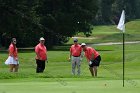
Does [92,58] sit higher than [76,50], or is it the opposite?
[76,50]

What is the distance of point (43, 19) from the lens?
62.2m

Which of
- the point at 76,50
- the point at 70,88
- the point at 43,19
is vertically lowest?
the point at 70,88

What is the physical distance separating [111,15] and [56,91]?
5183 inches

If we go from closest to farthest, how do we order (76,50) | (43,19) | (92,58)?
(92,58)
(76,50)
(43,19)

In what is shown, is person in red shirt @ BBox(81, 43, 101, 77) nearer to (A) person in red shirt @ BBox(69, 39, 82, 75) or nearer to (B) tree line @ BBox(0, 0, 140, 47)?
(A) person in red shirt @ BBox(69, 39, 82, 75)

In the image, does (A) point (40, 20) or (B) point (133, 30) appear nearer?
(A) point (40, 20)

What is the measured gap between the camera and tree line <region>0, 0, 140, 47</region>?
177 feet

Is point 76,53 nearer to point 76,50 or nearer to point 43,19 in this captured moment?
point 76,50

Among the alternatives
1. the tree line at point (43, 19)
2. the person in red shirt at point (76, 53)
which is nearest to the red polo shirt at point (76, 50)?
the person in red shirt at point (76, 53)

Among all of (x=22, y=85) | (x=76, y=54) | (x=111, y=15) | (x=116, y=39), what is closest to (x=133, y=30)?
(x=116, y=39)

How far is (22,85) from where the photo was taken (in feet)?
52.0

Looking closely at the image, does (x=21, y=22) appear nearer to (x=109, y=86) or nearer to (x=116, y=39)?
(x=116, y=39)

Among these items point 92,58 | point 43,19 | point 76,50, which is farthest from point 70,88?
point 43,19

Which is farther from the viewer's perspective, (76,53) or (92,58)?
(76,53)
